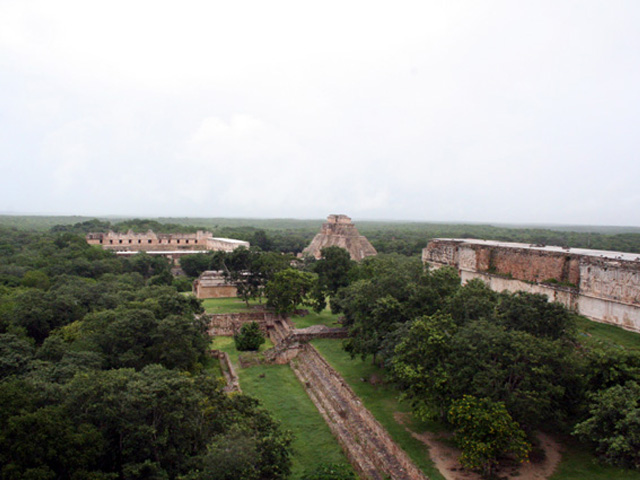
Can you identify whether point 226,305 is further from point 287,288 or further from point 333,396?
point 333,396

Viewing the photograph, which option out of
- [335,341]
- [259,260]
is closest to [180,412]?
[335,341]

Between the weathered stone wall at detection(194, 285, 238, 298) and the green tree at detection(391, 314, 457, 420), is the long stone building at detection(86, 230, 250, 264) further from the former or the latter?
the green tree at detection(391, 314, 457, 420)

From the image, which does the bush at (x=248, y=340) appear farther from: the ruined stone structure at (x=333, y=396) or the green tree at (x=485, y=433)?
the green tree at (x=485, y=433)

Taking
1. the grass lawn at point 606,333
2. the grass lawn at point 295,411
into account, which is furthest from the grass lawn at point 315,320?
the grass lawn at point 606,333

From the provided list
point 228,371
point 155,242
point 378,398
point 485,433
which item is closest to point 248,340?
point 228,371

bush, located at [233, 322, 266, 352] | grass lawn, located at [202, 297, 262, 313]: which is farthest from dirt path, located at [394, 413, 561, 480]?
grass lawn, located at [202, 297, 262, 313]

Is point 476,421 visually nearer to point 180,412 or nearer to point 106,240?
point 180,412
